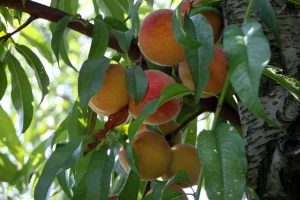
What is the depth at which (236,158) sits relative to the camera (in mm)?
601

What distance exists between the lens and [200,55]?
0.67 meters

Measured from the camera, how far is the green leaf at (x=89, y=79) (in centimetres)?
74

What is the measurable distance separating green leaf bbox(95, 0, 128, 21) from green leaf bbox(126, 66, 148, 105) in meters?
0.40

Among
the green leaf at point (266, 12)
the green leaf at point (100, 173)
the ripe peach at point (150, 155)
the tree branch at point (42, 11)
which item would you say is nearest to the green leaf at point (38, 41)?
the tree branch at point (42, 11)

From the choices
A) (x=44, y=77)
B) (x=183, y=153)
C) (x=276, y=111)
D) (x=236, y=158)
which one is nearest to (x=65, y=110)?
(x=44, y=77)

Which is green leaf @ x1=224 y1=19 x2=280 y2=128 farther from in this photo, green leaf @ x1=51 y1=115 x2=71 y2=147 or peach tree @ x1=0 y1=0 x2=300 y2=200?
green leaf @ x1=51 y1=115 x2=71 y2=147

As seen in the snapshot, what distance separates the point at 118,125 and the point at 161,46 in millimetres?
138

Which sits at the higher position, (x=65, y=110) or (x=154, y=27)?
(x=154, y=27)

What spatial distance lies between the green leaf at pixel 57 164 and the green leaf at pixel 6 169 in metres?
0.51

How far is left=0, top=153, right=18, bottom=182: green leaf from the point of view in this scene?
4.07ft

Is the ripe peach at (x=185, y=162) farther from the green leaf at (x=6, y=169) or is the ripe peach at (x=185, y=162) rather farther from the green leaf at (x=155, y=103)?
the green leaf at (x=6, y=169)

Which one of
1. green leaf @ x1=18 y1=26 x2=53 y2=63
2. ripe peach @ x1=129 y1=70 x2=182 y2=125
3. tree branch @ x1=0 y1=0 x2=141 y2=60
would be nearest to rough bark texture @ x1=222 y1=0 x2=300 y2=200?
ripe peach @ x1=129 y1=70 x2=182 y2=125

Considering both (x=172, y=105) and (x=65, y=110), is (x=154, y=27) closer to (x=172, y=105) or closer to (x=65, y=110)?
(x=172, y=105)

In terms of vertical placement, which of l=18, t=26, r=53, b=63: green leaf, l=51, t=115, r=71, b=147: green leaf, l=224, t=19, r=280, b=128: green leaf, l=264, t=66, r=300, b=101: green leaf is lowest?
l=51, t=115, r=71, b=147: green leaf
